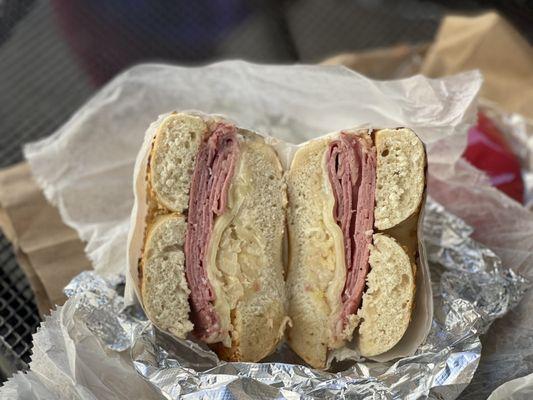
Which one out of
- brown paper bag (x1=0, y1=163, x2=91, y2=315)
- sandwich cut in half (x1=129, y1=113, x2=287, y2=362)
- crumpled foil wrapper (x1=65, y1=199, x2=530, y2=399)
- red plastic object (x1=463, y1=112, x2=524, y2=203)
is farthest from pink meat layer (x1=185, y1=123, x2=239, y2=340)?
red plastic object (x1=463, y1=112, x2=524, y2=203)

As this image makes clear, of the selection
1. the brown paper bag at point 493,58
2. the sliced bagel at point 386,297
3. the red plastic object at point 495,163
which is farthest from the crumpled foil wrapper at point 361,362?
the brown paper bag at point 493,58

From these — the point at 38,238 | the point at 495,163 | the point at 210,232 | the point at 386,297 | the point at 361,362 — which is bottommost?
the point at 495,163

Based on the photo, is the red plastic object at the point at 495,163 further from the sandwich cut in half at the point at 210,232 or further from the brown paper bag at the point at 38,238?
the brown paper bag at the point at 38,238

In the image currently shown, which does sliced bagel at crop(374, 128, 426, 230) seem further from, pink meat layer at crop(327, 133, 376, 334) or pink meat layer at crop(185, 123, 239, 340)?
pink meat layer at crop(185, 123, 239, 340)

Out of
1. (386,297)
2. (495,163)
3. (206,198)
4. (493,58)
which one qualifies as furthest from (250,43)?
(386,297)

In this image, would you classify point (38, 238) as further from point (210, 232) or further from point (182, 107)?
point (210, 232)

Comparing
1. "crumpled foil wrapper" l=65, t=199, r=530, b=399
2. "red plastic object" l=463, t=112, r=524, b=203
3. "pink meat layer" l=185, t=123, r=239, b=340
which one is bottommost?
"red plastic object" l=463, t=112, r=524, b=203

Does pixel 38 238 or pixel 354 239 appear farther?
pixel 38 238
